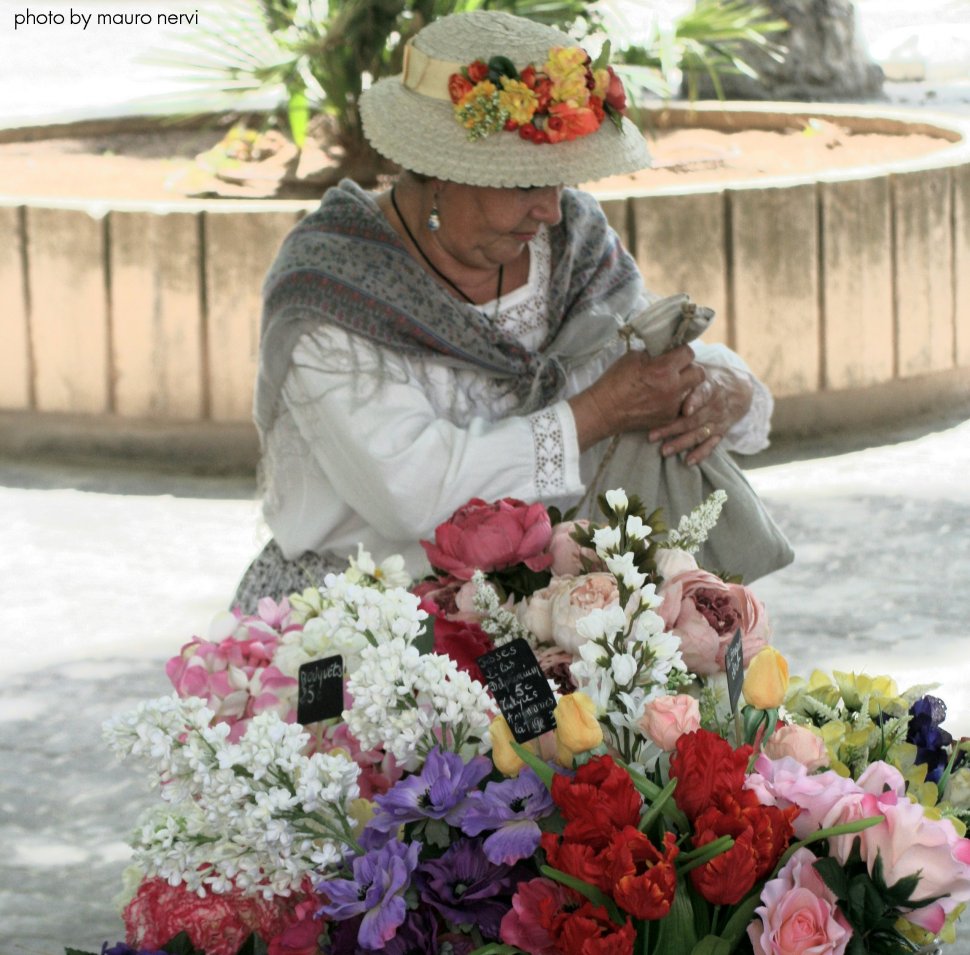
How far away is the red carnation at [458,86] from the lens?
2.73 meters

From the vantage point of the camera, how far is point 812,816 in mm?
1467

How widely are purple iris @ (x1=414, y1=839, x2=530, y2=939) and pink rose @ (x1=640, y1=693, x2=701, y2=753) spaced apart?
16 cm

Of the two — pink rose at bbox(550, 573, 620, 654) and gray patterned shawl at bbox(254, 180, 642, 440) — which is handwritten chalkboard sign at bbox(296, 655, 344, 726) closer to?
pink rose at bbox(550, 573, 620, 654)

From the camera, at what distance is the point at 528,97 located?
2.71 meters

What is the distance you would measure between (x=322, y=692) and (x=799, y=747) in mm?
396

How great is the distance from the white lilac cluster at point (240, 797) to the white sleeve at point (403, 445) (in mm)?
1209

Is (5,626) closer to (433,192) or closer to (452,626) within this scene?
(433,192)

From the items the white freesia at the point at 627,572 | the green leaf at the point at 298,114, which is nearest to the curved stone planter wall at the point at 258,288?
the green leaf at the point at 298,114

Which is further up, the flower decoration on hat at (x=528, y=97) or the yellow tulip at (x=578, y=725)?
the flower decoration on hat at (x=528, y=97)

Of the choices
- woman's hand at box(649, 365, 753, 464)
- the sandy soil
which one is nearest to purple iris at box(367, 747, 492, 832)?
woman's hand at box(649, 365, 753, 464)

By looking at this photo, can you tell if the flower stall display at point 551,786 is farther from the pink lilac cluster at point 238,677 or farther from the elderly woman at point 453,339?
the elderly woman at point 453,339

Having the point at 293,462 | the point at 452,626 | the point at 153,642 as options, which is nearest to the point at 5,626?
the point at 153,642

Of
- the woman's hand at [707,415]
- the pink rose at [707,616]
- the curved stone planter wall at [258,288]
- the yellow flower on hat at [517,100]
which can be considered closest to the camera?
the pink rose at [707,616]

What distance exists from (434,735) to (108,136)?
239 inches
